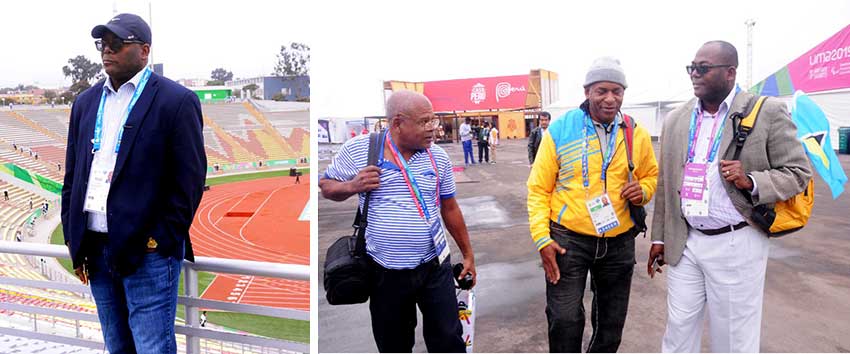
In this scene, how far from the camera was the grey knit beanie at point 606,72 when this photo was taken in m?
1.73

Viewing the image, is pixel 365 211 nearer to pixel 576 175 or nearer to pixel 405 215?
pixel 405 215

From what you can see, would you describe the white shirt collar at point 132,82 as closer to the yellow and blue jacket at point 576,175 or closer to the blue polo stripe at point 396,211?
the blue polo stripe at point 396,211

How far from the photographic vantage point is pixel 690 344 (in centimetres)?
187

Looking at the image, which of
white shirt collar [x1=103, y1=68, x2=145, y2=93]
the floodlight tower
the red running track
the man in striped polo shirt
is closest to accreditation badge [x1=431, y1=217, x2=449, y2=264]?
the man in striped polo shirt

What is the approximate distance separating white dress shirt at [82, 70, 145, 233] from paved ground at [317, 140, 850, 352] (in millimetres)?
634

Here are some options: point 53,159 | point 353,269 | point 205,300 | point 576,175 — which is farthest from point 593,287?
point 53,159

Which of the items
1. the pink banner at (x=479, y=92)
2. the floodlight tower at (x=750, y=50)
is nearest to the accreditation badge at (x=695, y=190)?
the floodlight tower at (x=750, y=50)

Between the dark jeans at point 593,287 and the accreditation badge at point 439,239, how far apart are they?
1.31ft

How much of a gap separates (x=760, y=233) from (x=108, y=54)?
2.06m

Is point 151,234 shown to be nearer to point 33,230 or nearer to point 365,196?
point 365,196

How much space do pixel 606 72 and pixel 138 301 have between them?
1606mm

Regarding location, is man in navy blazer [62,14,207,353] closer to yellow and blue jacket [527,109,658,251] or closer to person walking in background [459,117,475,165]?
person walking in background [459,117,475,165]

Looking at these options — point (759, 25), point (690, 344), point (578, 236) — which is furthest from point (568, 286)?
point (759, 25)

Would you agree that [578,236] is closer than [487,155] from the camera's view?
Yes
